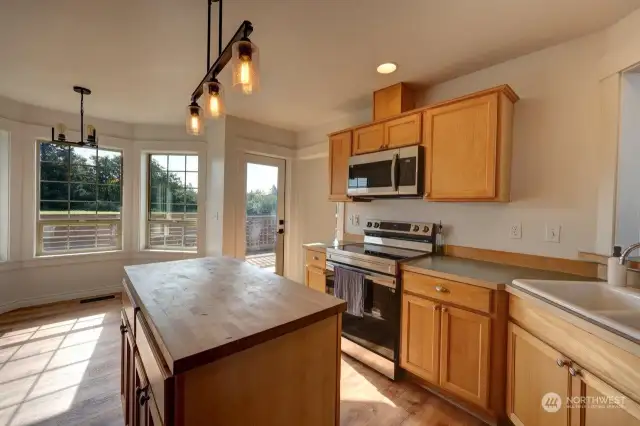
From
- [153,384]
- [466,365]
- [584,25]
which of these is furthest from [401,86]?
[153,384]

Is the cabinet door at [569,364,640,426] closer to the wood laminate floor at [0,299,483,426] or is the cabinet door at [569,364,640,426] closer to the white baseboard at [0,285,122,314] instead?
the wood laminate floor at [0,299,483,426]

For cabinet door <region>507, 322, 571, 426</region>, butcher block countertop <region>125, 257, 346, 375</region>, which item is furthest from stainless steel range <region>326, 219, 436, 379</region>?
butcher block countertop <region>125, 257, 346, 375</region>

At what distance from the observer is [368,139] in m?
2.78

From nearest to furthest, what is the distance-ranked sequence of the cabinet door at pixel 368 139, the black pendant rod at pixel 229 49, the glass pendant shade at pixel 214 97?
the black pendant rod at pixel 229 49
the glass pendant shade at pixel 214 97
the cabinet door at pixel 368 139

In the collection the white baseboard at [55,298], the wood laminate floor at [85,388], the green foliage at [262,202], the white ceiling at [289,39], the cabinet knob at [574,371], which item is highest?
the white ceiling at [289,39]

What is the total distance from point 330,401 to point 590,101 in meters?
2.37

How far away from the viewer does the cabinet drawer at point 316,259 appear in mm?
2812

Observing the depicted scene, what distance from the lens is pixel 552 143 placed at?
78.5 inches

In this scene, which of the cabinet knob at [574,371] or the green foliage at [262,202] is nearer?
the cabinet knob at [574,371]

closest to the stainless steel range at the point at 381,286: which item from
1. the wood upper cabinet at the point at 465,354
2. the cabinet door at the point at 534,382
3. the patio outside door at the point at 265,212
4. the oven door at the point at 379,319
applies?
the oven door at the point at 379,319

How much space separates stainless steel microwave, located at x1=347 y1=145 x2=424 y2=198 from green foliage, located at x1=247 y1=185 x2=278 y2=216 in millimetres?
1601

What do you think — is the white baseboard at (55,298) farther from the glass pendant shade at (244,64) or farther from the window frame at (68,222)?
the glass pendant shade at (244,64)

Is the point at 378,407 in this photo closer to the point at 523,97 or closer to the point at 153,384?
the point at 153,384

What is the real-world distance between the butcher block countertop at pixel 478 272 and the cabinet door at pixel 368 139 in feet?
3.74
